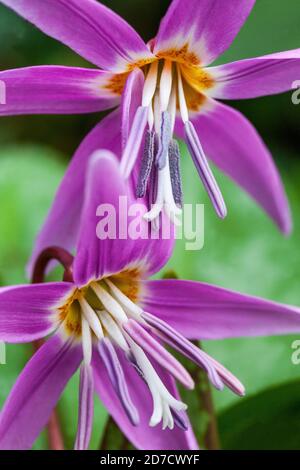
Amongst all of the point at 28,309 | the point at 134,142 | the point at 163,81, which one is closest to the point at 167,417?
the point at 28,309

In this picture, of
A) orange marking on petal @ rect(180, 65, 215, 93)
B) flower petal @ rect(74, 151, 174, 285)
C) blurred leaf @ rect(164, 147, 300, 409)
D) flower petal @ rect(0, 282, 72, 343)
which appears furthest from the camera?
blurred leaf @ rect(164, 147, 300, 409)

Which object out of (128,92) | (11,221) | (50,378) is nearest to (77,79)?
(128,92)

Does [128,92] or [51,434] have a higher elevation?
[128,92]

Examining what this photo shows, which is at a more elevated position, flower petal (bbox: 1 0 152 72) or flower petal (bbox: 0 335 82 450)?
flower petal (bbox: 1 0 152 72)

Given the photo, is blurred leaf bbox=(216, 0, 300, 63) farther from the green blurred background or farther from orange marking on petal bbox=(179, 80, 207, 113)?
orange marking on petal bbox=(179, 80, 207, 113)

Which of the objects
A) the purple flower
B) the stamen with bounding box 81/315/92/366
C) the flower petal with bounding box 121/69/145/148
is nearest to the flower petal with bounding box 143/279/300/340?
the purple flower

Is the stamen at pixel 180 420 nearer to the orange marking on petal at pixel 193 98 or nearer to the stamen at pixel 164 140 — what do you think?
the stamen at pixel 164 140

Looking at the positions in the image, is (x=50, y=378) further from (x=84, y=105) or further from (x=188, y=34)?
(x=188, y=34)

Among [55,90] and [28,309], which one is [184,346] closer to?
[28,309]
